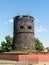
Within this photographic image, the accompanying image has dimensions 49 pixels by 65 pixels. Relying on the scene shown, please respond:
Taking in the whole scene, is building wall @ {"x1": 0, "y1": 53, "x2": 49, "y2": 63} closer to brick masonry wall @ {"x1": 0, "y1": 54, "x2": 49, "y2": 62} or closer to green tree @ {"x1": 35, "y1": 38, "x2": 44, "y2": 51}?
brick masonry wall @ {"x1": 0, "y1": 54, "x2": 49, "y2": 62}

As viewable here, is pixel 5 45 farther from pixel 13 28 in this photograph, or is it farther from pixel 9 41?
pixel 13 28

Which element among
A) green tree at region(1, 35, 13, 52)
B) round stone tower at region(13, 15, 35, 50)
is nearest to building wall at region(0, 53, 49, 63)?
round stone tower at region(13, 15, 35, 50)

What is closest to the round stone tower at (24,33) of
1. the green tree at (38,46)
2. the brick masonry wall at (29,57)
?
the brick masonry wall at (29,57)

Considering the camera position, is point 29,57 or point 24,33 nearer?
point 29,57

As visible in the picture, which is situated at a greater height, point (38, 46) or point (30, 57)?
point (38, 46)

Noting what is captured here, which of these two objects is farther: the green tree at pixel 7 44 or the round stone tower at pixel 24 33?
the green tree at pixel 7 44

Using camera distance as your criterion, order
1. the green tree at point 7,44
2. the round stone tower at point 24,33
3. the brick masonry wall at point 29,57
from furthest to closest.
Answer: the green tree at point 7,44 < the round stone tower at point 24,33 < the brick masonry wall at point 29,57

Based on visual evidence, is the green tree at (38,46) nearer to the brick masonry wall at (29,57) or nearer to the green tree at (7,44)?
the green tree at (7,44)

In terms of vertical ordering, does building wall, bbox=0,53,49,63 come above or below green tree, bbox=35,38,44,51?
below

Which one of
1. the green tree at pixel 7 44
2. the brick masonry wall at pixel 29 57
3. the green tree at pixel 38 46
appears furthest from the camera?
the green tree at pixel 38 46

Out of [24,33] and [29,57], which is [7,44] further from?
[29,57]

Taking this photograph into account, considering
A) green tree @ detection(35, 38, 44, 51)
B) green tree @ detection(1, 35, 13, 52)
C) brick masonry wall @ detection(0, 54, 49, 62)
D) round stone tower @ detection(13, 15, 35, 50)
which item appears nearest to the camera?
brick masonry wall @ detection(0, 54, 49, 62)

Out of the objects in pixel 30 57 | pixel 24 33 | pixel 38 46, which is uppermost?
pixel 24 33

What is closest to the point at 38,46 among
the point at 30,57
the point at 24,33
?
the point at 24,33
